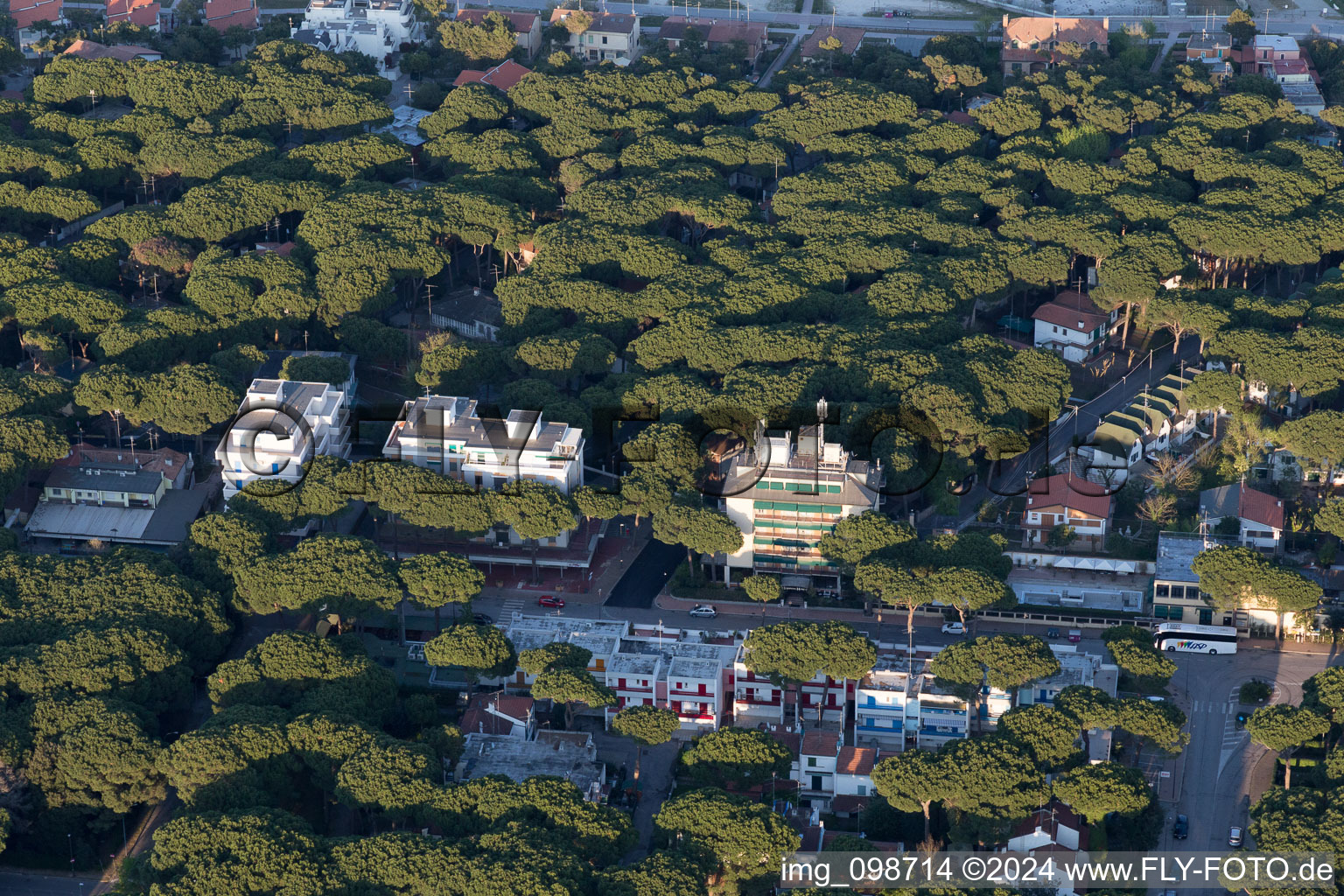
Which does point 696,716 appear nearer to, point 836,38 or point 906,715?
point 906,715

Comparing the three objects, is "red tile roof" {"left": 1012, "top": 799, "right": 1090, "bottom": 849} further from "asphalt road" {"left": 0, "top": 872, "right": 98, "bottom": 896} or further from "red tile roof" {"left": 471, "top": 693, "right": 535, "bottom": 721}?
"asphalt road" {"left": 0, "top": 872, "right": 98, "bottom": 896}

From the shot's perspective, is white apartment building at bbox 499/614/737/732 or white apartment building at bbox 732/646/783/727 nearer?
white apartment building at bbox 499/614/737/732

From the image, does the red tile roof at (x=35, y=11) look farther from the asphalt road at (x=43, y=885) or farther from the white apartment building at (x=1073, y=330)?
the asphalt road at (x=43, y=885)

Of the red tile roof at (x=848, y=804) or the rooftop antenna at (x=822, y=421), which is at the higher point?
the rooftop antenna at (x=822, y=421)

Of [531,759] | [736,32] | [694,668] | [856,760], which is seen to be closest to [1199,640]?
[856,760]

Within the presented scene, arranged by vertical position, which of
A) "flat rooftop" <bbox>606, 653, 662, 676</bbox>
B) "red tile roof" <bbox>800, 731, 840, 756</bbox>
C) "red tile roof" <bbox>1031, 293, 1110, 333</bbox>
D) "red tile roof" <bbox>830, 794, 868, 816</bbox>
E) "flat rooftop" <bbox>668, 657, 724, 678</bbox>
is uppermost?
"red tile roof" <bbox>1031, 293, 1110, 333</bbox>

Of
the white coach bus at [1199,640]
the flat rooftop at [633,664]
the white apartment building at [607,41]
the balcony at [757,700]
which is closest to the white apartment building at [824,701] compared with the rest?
the balcony at [757,700]

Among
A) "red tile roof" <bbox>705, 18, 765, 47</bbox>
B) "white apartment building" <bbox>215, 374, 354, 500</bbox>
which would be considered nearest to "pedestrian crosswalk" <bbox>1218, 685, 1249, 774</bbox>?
"white apartment building" <bbox>215, 374, 354, 500</bbox>

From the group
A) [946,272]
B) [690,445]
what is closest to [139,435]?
[690,445]
